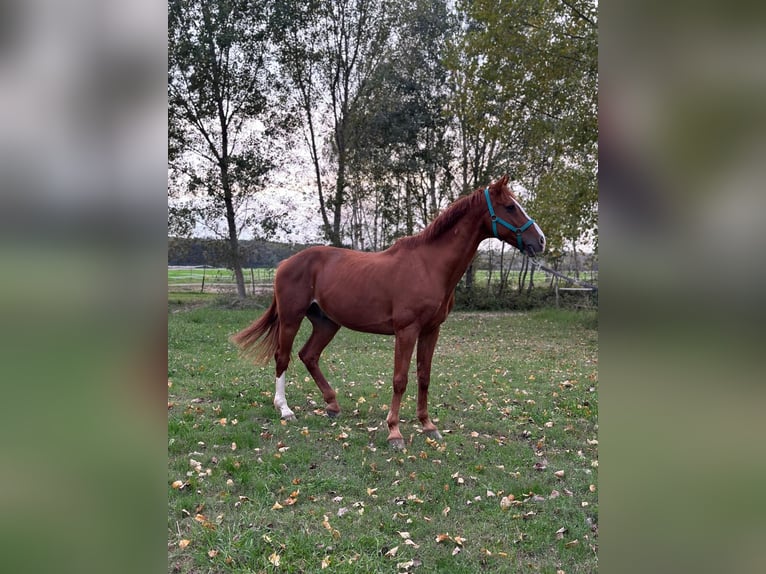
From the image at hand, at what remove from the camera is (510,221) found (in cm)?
419

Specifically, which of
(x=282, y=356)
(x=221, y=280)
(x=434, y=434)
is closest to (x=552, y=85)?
(x=282, y=356)

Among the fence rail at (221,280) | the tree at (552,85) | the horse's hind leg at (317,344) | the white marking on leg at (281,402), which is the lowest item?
the white marking on leg at (281,402)

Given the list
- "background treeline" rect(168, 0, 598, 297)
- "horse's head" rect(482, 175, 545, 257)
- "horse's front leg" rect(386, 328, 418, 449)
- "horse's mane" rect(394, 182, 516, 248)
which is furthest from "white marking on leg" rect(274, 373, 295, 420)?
"background treeline" rect(168, 0, 598, 297)

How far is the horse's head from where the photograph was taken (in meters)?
4.14

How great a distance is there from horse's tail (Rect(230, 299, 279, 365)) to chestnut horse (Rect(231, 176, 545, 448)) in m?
0.01

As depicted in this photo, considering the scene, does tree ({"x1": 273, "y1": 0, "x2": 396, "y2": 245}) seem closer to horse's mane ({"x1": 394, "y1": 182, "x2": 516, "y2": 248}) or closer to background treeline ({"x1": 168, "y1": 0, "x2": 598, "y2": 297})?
background treeline ({"x1": 168, "y1": 0, "x2": 598, "y2": 297})

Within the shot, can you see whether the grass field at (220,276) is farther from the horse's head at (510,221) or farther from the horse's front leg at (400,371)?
the horse's head at (510,221)

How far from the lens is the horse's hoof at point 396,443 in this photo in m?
4.25

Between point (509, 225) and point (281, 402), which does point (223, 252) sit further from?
point (509, 225)

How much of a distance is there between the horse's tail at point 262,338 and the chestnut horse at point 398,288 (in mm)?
11

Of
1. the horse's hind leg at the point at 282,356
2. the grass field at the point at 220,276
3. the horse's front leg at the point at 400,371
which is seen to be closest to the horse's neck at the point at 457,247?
the horse's front leg at the point at 400,371

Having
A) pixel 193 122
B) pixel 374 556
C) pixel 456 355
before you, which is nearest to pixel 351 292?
pixel 374 556
